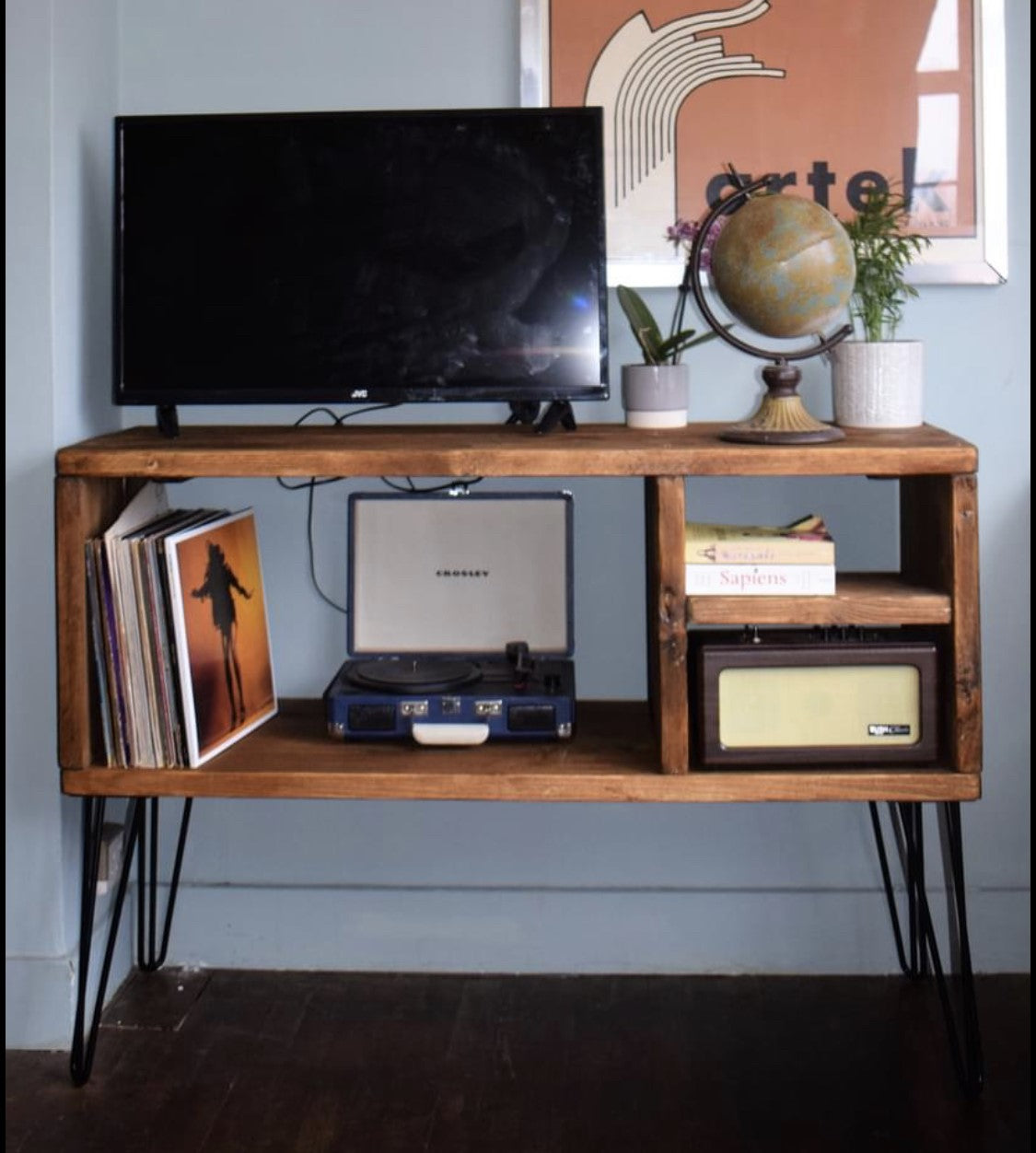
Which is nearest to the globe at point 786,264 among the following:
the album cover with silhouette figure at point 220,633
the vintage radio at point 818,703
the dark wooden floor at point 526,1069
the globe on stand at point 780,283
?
the globe on stand at point 780,283

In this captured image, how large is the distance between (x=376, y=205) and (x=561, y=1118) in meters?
1.33

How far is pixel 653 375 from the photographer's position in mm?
2246

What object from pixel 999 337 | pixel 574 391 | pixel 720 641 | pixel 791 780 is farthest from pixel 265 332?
pixel 999 337

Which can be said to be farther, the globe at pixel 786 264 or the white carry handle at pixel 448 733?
the white carry handle at pixel 448 733

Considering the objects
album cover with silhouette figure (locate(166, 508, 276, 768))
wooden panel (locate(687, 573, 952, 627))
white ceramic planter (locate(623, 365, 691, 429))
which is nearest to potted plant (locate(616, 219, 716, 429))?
white ceramic planter (locate(623, 365, 691, 429))

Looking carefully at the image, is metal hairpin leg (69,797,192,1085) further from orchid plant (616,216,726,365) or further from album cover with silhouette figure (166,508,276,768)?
orchid plant (616,216,726,365)

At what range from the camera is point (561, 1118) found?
2.11 meters

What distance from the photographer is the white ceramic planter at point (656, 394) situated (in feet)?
7.38

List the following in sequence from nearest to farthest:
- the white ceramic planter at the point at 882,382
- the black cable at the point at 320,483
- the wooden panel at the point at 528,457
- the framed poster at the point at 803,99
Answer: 1. the wooden panel at the point at 528,457
2. the white ceramic planter at the point at 882,382
3. the framed poster at the point at 803,99
4. the black cable at the point at 320,483

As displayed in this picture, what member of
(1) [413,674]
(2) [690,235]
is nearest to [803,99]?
(2) [690,235]

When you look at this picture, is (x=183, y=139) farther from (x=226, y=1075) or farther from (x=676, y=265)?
(x=226, y=1075)

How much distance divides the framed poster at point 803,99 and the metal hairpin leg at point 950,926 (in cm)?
88

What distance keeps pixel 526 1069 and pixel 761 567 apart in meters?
0.82

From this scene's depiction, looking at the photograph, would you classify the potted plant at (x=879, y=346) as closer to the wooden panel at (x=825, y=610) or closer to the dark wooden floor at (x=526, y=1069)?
the wooden panel at (x=825, y=610)
